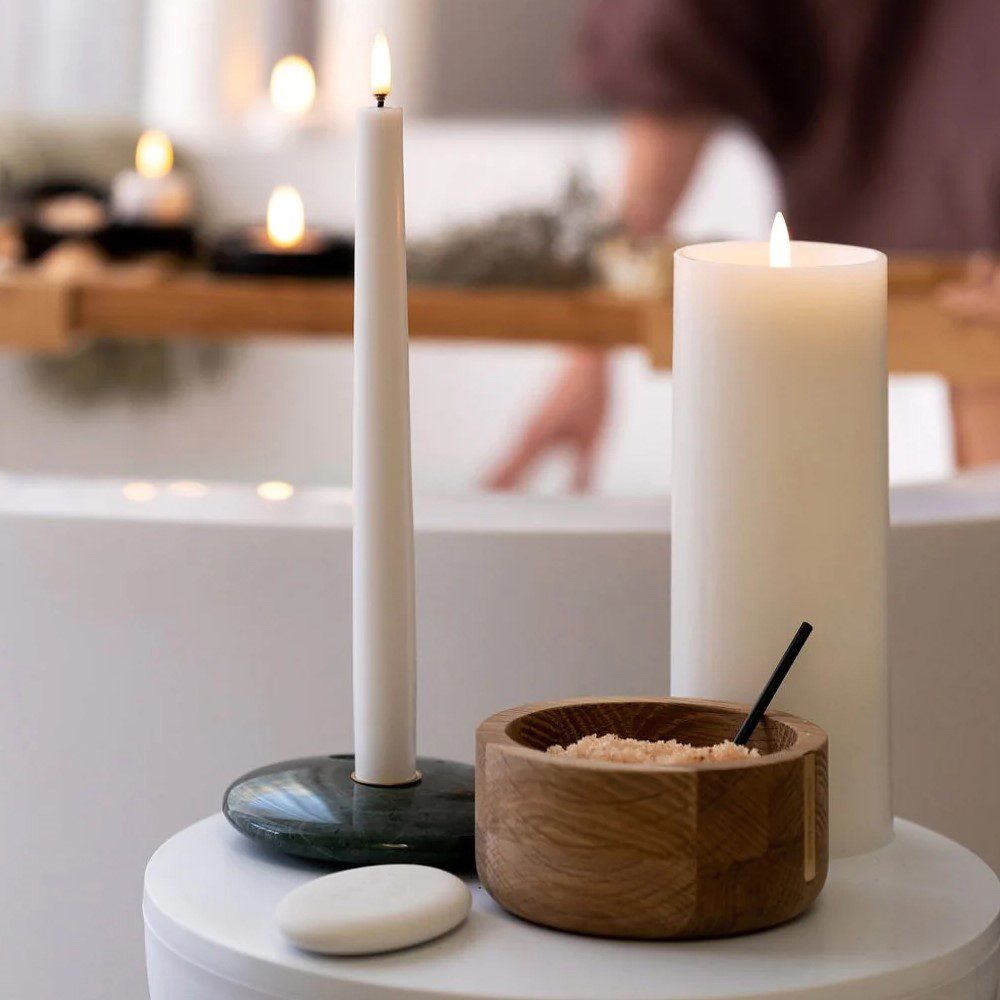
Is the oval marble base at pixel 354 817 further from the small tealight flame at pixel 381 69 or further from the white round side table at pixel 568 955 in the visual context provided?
the small tealight flame at pixel 381 69

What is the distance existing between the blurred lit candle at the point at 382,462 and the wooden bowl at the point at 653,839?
0.26 feet

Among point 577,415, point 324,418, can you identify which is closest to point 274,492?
point 324,418

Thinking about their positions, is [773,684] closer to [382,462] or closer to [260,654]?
[382,462]

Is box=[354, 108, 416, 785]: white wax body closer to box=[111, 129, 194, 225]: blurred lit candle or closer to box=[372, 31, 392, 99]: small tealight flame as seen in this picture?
box=[372, 31, 392, 99]: small tealight flame

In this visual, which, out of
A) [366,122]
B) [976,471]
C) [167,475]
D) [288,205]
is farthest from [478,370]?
[366,122]

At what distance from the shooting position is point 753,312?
47 centimetres

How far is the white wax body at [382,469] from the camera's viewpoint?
469 mm

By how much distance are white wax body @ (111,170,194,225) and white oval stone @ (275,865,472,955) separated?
1.36 metres

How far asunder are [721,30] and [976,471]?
4.30 feet

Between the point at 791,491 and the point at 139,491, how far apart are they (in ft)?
1.35

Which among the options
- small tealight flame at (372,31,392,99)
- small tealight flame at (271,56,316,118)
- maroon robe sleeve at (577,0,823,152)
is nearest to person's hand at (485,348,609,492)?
maroon robe sleeve at (577,0,823,152)

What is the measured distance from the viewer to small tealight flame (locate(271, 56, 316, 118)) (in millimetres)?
1373

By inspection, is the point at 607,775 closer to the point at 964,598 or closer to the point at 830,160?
the point at 964,598

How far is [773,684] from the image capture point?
0.44 meters
